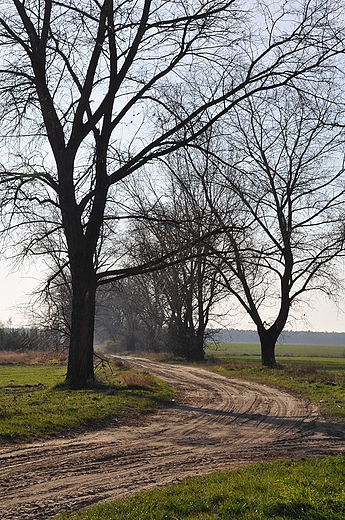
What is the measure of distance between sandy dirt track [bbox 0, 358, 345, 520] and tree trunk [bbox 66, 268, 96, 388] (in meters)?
3.88

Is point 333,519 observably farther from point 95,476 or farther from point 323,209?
point 323,209

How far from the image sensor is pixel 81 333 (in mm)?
18297

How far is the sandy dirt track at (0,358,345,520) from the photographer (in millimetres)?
6793

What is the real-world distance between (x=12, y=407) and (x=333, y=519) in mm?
8471

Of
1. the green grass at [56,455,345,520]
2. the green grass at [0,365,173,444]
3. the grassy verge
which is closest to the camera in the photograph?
the green grass at [56,455,345,520]

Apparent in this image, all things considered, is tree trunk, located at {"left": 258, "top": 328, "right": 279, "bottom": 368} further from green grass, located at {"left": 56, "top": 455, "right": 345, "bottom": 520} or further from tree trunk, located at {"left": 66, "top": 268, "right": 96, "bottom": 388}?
green grass, located at {"left": 56, "top": 455, "right": 345, "bottom": 520}

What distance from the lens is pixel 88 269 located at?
1855 centimetres

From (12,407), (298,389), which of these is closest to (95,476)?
(12,407)

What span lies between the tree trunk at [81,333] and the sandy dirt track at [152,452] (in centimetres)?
388

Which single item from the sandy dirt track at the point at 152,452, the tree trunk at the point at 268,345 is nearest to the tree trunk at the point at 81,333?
the sandy dirt track at the point at 152,452

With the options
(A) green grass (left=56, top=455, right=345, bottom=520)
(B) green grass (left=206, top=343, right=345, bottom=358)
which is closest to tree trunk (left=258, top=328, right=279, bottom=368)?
(B) green grass (left=206, top=343, right=345, bottom=358)

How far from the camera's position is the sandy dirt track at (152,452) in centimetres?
679

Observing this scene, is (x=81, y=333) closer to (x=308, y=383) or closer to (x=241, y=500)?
(x=308, y=383)

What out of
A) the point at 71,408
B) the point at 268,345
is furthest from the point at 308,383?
the point at 71,408
